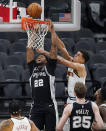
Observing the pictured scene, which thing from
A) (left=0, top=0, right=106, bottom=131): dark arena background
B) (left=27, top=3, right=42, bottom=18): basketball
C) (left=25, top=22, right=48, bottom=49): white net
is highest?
(left=27, top=3, right=42, bottom=18): basketball

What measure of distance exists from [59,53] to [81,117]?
660 cm

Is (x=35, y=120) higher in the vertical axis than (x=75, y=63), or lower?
lower

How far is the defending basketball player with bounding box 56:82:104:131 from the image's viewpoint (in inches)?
281

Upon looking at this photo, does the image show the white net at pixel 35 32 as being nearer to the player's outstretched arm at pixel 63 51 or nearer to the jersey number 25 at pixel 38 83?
the player's outstretched arm at pixel 63 51

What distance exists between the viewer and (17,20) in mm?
14125

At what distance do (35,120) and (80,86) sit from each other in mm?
1666

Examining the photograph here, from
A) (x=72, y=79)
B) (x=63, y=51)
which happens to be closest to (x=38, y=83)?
(x=72, y=79)

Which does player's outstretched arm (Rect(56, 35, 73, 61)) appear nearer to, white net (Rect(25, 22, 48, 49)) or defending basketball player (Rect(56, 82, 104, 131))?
white net (Rect(25, 22, 48, 49))

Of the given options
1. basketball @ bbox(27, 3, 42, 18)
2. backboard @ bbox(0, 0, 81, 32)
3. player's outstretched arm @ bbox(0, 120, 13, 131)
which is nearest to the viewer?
player's outstretched arm @ bbox(0, 120, 13, 131)

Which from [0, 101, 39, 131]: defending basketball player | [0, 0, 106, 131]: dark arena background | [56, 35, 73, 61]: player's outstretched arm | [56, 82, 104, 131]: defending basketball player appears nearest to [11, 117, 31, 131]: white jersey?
[0, 101, 39, 131]: defending basketball player

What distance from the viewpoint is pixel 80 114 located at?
23.5 ft

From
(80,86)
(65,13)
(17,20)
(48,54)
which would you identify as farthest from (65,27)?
(80,86)

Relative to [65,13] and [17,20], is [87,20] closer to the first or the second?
[65,13]

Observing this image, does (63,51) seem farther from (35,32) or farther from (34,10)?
(34,10)
